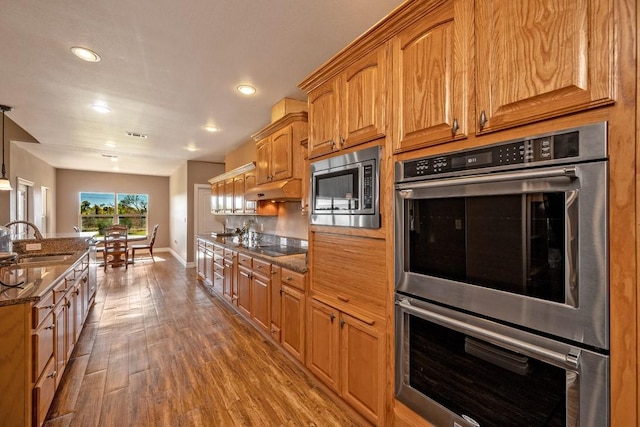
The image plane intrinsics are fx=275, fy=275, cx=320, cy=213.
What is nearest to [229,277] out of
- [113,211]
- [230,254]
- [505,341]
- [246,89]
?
[230,254]

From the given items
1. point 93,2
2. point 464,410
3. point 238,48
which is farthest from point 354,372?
point 93,2

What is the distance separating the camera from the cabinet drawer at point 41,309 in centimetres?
160

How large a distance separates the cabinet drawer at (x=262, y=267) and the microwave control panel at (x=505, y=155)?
1.90m

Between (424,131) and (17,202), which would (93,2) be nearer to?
(424,131)

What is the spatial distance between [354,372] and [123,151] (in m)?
6.43

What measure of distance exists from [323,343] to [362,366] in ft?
1.31

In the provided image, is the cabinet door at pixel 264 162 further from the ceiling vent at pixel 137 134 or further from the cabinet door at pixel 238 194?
the ceiling vent at pixel 137 134

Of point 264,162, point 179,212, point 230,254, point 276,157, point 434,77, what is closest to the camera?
point 434,77

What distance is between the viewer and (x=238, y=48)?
2201 millimetres

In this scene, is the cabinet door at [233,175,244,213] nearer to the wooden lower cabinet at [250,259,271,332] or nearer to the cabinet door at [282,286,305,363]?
the wooden lower cabinet at [250,259,271,332]

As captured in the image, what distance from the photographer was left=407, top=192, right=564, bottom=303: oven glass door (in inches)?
37.4

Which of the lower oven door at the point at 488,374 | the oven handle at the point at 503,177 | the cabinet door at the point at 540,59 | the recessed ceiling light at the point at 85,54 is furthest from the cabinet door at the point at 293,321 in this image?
the recessed ceiling light at the point at 85,54

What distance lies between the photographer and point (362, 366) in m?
1.71

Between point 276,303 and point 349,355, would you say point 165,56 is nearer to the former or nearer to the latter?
point 276,303
